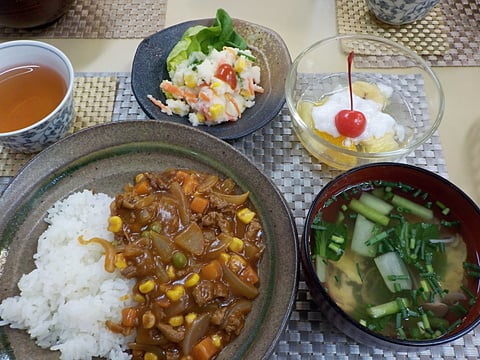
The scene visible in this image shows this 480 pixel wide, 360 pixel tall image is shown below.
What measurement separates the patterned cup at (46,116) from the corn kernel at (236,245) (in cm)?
110

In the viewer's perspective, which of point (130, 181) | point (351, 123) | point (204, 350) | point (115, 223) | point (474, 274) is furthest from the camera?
point (351, 123)

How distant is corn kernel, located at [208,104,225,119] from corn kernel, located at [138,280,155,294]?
98 cm

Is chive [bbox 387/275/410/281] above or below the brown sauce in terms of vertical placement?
above

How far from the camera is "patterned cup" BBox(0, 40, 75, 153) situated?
7.33 ft

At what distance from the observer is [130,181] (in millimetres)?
2252

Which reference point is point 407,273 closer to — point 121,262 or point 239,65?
point 121,262

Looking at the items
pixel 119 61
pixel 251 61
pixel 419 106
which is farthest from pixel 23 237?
pixel 419 106

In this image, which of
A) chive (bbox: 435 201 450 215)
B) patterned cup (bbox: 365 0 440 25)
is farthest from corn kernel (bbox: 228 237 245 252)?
patterned cup (bbox: 365 0 440 25)

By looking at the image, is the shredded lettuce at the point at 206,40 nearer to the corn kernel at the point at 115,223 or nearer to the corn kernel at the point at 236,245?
the corn kernel at the point at 115,223

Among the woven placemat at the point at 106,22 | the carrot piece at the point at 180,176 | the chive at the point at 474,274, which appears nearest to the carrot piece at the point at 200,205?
the carrot piece at the point at 180,176

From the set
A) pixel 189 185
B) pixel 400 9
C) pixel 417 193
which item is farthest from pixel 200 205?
pixel 400 9

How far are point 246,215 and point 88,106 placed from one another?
128 centimetres

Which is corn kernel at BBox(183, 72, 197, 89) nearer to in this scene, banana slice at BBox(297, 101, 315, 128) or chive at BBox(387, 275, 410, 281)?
banana slice at BBox(297, 101, 315, 128)

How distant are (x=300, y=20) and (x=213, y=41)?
2.52 feet
